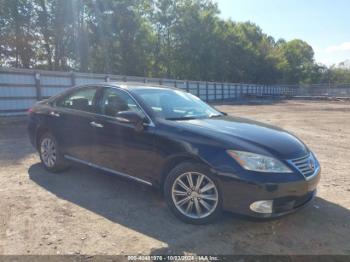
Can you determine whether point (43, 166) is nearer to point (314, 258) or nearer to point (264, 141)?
point (264, 141)

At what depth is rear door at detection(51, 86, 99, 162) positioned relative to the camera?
15.2 ft

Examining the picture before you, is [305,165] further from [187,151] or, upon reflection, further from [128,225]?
[128,225]

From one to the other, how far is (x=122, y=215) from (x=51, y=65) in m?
35.7

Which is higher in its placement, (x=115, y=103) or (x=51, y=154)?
(x=115, y=103)

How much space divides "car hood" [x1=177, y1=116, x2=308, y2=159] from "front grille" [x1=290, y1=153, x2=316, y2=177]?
53 millimetres

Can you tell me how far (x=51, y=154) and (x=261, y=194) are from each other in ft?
11.9

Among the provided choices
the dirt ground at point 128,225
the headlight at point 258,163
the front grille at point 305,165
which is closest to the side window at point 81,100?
the dirt ground at point 128,225

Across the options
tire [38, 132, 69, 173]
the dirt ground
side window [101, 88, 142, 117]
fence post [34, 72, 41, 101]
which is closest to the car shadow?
the dirt ground

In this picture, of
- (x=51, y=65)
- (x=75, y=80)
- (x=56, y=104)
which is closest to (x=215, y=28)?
(x=51, y=65)

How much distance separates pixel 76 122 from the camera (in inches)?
188

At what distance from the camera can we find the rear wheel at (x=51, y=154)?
16.9 ft

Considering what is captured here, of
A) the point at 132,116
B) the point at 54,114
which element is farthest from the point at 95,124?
the point at 54,114

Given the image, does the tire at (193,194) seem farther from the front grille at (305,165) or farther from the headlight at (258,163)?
the front grille at (305,165)

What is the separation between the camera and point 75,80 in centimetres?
1524
